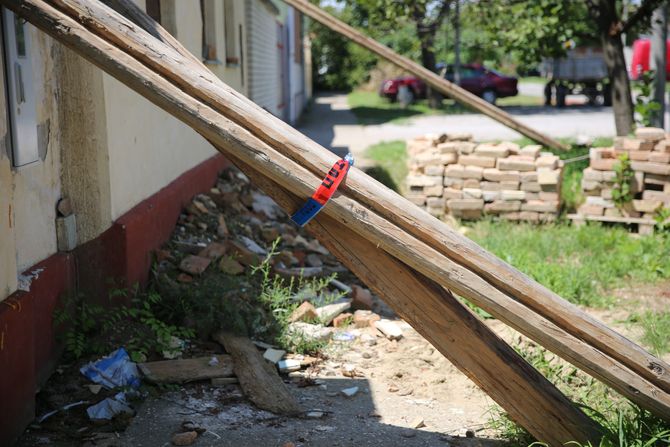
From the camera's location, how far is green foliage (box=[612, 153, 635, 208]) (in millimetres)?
8508

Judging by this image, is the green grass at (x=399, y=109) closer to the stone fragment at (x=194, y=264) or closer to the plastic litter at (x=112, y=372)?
the stone fragment at (x=194, y=264)

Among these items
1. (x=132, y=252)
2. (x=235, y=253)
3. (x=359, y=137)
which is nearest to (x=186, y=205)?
(x=235, y=253)

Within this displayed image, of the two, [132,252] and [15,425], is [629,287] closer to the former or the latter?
[132,252]

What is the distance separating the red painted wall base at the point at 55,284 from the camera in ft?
11.2

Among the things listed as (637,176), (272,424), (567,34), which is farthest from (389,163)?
(272,424)

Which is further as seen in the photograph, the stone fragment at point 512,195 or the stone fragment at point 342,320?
the stone fragment at point 512,195

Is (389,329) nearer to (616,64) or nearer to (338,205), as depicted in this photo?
(338,205)

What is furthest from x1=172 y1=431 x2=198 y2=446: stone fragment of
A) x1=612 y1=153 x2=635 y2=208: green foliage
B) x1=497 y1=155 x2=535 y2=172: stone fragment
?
x1=612 y1=153 x2=635 y2=208: green foliage

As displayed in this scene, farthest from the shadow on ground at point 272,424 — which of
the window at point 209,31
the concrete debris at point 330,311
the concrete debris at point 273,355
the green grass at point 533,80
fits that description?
the green grass at point 533,80

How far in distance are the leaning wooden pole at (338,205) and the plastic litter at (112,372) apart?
1.67m

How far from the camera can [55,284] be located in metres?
4.26

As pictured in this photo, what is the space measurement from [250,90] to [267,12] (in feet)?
13.9

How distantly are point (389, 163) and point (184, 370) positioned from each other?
9.39 metres

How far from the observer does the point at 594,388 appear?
15.1 feet
